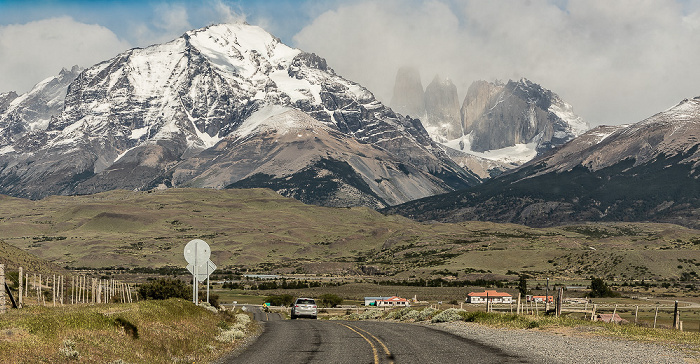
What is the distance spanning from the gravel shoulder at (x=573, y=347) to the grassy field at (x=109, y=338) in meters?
13.1

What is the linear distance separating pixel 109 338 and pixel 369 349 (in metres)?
10.8

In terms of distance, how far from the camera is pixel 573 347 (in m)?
31.2

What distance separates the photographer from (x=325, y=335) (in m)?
38.9

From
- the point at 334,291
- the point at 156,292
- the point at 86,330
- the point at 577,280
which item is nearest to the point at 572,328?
the point at 86,330

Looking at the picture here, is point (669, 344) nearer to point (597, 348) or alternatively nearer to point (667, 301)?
point (597, 348)

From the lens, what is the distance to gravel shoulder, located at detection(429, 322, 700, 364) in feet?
87.8

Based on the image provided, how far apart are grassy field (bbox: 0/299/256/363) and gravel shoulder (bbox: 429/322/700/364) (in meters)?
13.1

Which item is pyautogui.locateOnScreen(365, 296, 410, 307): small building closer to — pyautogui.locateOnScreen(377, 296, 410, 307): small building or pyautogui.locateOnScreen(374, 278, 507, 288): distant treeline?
pyautogui.locateOnScreen(377, 296, 410, 307): small building

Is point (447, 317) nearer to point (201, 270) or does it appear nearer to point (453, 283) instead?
point (201, 270)

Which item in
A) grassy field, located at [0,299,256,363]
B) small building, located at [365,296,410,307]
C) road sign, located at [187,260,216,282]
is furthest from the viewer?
small building, located at [365,296,410,307]

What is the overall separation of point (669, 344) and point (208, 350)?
67.1 ft

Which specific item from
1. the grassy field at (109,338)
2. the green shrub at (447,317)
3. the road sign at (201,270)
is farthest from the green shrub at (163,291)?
the grassy field at (109,338)

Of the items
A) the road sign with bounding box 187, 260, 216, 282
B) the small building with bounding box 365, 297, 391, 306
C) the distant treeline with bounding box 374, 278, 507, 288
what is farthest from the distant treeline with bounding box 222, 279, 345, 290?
the road sign with bounding box 187, 260, 216, 282

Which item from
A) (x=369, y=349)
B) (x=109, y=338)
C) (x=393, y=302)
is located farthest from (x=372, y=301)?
(x=109, y=338)
